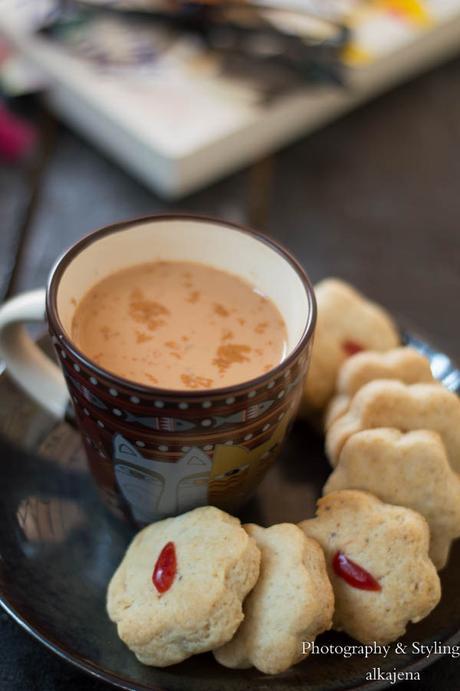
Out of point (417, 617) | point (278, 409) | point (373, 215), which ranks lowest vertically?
point (373, 215)

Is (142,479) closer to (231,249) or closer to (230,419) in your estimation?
(230,419)

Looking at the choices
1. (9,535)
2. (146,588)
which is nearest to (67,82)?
(9,535)

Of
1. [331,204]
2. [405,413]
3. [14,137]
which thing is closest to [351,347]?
[405,413]

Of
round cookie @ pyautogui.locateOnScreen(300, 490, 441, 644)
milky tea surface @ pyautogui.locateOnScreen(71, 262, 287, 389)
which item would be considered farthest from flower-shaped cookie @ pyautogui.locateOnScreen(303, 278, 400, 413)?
round cookie @ pyautogui.locateOnScreen(300, 490, 441, 644)

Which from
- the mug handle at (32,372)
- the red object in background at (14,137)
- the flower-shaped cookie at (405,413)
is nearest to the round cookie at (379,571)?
the flower-shaped cookie at (405,413)

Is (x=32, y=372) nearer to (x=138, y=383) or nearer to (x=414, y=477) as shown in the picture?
(x=138, y=383)

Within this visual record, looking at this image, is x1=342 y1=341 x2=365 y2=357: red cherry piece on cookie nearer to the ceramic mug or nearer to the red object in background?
the ceramic mug

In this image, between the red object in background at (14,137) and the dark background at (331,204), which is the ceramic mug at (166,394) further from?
the red object in background at (14,137)
